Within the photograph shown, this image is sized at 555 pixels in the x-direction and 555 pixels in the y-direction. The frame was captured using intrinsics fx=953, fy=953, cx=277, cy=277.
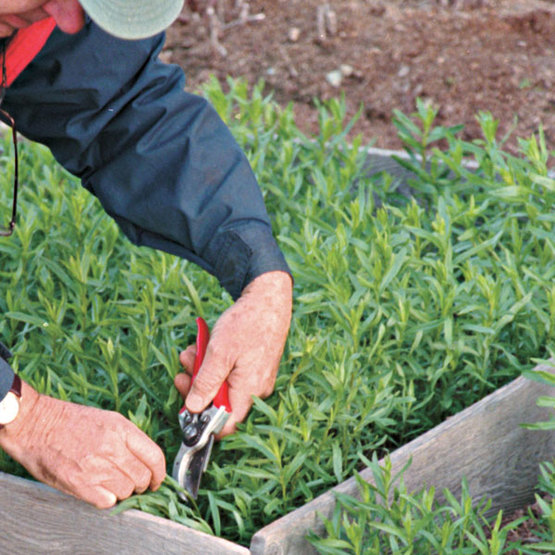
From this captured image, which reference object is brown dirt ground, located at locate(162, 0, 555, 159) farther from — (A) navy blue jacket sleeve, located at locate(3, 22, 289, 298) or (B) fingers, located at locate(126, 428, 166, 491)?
(B) fingers, located at locate(126, 428, 166, 491)

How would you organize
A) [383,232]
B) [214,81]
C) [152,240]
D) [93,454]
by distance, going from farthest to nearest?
[214,81], [383,232], [152,240], [93,454]

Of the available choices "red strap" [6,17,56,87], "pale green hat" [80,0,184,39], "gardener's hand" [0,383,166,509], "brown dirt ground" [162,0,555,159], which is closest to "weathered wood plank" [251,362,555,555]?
"gardener's hand" [0,383,166,509]

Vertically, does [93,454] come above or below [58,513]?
above

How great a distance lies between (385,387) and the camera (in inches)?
91.9

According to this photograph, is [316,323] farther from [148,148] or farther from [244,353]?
[148,148]

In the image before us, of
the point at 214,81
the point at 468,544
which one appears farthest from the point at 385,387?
the point at 214,81

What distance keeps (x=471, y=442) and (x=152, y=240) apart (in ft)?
3.33

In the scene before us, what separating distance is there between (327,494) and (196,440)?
326 millimetres

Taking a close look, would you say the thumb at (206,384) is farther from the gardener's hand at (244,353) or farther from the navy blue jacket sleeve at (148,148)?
the navy blue jacket sleeve at (148,148)

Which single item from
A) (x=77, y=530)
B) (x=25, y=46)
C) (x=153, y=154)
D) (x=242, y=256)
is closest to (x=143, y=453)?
(x=77, y=530)

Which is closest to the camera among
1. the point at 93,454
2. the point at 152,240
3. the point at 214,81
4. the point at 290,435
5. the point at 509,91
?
the point at 93,454

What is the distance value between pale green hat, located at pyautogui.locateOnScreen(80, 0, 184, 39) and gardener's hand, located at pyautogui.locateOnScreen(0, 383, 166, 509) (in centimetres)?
80

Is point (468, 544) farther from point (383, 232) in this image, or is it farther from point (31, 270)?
point (31, 270)

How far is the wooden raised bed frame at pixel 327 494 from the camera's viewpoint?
6.47 feet
